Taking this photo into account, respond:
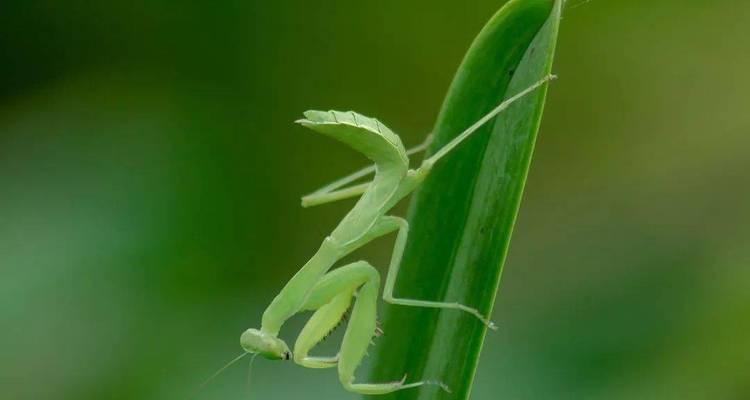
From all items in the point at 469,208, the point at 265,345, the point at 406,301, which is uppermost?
the point at 469,208

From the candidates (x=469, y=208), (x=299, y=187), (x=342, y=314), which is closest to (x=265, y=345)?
(x=342, y=314)

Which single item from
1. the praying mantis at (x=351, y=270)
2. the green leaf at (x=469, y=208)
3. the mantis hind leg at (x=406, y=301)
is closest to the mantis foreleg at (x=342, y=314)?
the praying mantis at (x=351, y=270)

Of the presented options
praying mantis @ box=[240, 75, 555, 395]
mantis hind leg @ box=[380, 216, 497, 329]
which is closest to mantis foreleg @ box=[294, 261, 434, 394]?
praying mantis @ box=[240, 75, 555, 395]

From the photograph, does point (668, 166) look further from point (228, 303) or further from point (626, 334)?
point (228, 303)

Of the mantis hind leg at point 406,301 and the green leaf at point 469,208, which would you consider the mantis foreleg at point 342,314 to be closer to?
the mantis hind leg at point 406,301

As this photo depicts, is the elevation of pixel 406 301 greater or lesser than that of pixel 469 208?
lesser

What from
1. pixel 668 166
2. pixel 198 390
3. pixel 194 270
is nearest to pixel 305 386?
pixel 198 390

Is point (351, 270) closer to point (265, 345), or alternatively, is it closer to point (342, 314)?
point (342, 314)
